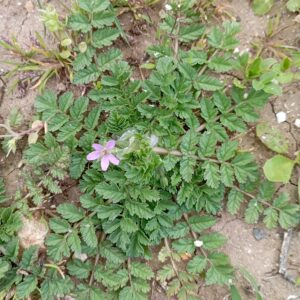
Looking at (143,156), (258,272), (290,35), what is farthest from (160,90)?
(258,272)

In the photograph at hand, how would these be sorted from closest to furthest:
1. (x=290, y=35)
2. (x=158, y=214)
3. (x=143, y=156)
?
(x=143, y=156)
(x=158, y=214)
(x=290, y=35)

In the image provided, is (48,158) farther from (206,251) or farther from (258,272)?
(258,272)

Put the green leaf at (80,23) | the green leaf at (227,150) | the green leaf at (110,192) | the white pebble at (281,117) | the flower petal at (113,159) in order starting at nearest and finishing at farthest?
the flower petal at (113,159), the green leaf at (110,192), the green leaf at (227,150), the green leaf at (80,23), the white pebble at (281,117)

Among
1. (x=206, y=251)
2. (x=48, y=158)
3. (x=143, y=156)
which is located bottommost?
(x=206, y=251)

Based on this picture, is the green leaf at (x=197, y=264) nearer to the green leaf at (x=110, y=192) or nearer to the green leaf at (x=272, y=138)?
the green leaf at (x=110, y=192)

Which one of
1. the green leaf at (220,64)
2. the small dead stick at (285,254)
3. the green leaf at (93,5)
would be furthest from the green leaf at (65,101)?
the small dead stick at (285,254)

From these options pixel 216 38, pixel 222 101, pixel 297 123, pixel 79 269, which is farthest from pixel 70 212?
pixel 297 123
